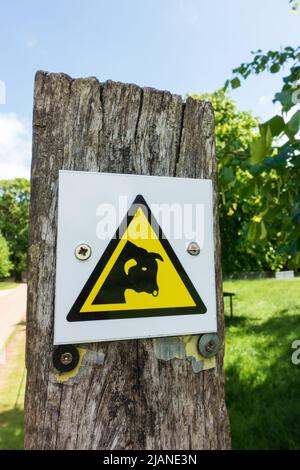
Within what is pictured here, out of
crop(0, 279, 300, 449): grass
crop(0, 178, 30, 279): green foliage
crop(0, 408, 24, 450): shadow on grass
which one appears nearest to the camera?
crop(0, 279, 300, 449): grass

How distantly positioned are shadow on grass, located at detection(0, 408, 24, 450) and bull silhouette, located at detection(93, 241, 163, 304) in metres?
3.71

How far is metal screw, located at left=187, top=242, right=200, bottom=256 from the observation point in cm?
113

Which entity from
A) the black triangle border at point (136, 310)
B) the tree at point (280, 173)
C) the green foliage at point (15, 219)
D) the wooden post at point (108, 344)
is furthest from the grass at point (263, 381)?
the green foliage at point (15, 219)

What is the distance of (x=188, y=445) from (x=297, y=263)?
164 cm

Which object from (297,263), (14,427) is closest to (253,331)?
(14,427)

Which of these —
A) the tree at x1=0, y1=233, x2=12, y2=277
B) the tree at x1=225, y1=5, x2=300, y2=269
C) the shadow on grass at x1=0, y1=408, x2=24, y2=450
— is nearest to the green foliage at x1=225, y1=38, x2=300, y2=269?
the tree at x1=225, y1=5, x2=300, y2=269

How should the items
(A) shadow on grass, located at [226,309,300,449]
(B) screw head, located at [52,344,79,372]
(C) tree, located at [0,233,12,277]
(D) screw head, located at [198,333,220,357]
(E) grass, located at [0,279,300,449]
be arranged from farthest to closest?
(C) tree, located at [0,233,12,277], (E) grass, located at [0,279,300,449], (A) shadow on grass, located at [226,309,300,449], (D) screw head, located at [198,333,220,357], (B) screw head, located at [52,344,79,372]

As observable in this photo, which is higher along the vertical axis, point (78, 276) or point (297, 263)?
point (297, 263)

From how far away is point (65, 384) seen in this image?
1.00 m

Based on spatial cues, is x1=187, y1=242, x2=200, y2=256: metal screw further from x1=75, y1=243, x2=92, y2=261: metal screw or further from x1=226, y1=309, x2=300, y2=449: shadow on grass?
x1=226, y1=309, x2=300, y2=449: shadow on grass

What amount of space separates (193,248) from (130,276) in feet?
0.67

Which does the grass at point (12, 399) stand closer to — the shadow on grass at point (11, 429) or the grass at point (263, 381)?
the shadow on grass at point (11, 429)

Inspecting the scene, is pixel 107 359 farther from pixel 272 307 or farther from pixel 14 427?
pixel 272 307

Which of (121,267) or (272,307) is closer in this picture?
(121,267)
